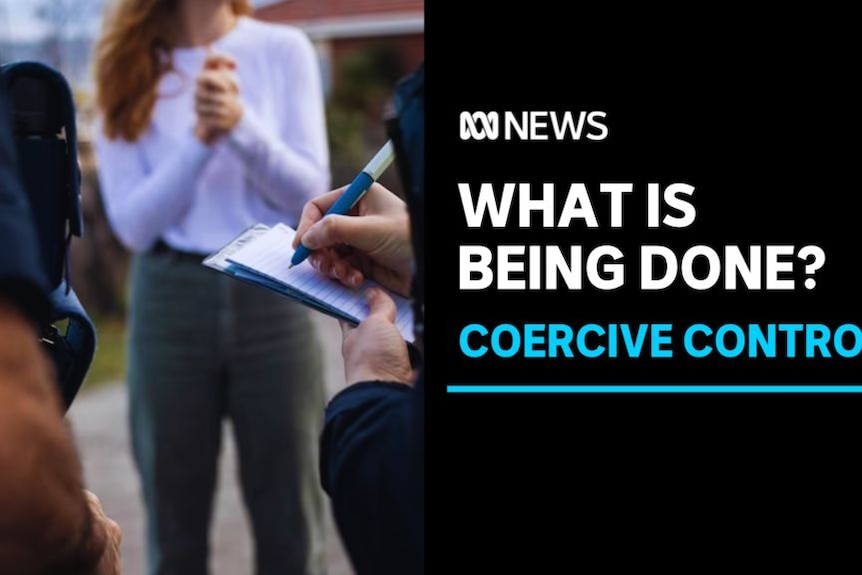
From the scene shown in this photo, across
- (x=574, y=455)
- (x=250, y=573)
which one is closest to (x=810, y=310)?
(x=574, y=455)

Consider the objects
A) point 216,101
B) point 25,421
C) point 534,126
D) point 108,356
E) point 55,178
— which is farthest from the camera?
point 108,356

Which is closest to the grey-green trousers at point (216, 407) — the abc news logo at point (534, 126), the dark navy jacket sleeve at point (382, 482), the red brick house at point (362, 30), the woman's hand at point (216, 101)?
the woman's hand at point (216, 101)

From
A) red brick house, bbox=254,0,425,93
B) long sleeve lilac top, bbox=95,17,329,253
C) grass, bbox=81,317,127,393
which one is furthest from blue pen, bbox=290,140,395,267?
red brick house, bbox=254,0,425,93

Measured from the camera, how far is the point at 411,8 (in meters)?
14.1

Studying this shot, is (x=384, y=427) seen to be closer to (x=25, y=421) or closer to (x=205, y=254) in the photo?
(x=25, y=421)

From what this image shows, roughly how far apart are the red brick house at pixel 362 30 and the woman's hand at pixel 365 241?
13.0 m

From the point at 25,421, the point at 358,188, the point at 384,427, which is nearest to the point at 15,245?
the point at 25,421

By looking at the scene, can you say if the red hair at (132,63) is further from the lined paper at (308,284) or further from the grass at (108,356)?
the grass at (108,356)

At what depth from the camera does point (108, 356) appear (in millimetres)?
7129

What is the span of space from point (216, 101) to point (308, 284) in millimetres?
1301

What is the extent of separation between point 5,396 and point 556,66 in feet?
2.01

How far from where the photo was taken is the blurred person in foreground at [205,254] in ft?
8.89

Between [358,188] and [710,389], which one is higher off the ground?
[358,188]

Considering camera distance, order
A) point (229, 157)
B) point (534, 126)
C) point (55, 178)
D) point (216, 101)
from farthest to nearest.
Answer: point (229, 157)
point (216, 101)
point (55, 178)
point (534, 126)
